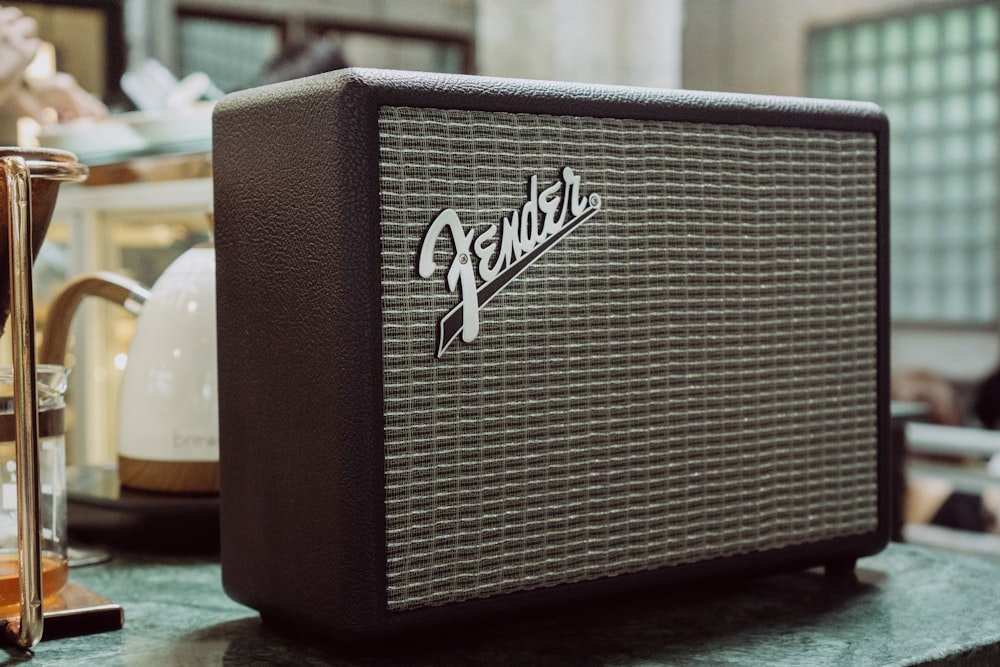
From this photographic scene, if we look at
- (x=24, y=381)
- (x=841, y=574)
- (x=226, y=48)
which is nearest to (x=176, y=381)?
(x=24, y=381)

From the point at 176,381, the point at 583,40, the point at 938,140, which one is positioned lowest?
the point at 176,381

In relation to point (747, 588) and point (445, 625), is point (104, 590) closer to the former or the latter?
point (445, 625)

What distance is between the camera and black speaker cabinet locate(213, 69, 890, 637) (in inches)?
24.7

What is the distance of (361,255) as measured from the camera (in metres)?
0.61

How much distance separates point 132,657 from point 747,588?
415 millimetres

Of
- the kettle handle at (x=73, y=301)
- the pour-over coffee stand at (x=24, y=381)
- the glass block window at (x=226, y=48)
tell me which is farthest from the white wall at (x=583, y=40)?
the pour-over coffee stand at (x=24, y=381)

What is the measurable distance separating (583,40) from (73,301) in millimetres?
5014

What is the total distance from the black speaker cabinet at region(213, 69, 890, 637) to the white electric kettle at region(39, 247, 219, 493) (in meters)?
0.21

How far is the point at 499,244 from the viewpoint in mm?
666

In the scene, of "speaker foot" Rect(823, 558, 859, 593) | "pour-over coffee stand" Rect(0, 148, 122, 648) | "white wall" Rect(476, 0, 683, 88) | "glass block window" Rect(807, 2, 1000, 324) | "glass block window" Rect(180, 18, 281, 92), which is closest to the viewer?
"pour-over coffee stand" Rect(0, 148, 122, 648)

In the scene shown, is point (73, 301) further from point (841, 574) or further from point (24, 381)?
point (841, 574)

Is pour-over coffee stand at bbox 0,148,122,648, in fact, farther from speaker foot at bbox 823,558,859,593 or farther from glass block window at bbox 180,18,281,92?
glass block window at bbox 180,18,281,92

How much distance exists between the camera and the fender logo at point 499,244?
645 mm

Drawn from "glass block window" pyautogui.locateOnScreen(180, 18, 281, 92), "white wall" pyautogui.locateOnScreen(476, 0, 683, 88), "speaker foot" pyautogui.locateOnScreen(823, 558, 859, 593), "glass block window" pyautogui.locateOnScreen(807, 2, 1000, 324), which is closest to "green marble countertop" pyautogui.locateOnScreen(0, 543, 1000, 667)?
"speaker foot" pyautogui.locateOnScreen(823, 558, 859, 593)
